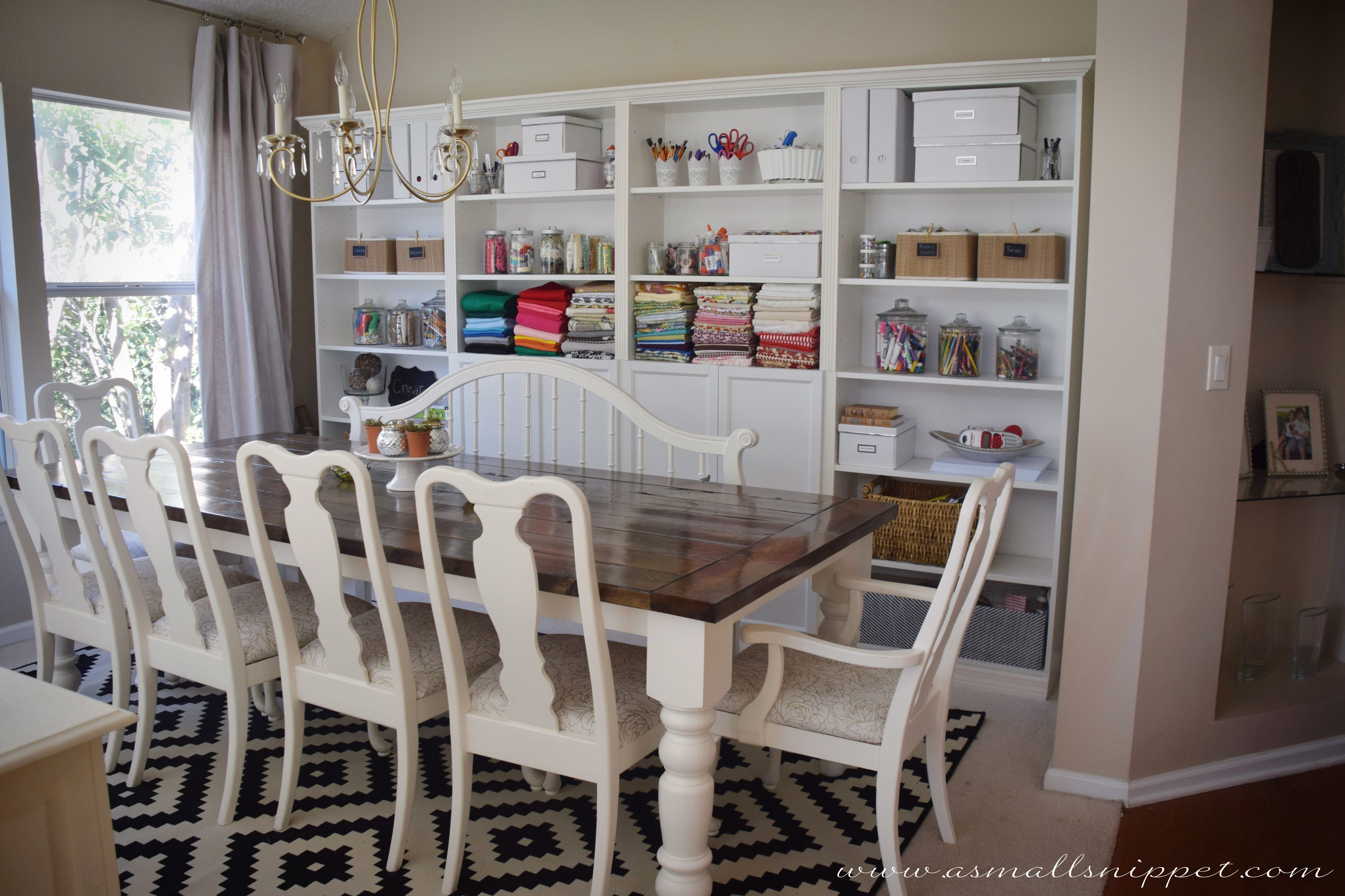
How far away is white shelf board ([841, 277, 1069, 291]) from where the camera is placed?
3.21 meters

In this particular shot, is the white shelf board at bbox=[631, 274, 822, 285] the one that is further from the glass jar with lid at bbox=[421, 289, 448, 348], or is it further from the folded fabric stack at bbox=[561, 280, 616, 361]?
the glass jar with lid at bbox=[421, 289, 448, 348]

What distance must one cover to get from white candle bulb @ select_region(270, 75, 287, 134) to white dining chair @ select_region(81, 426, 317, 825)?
0.77 meters

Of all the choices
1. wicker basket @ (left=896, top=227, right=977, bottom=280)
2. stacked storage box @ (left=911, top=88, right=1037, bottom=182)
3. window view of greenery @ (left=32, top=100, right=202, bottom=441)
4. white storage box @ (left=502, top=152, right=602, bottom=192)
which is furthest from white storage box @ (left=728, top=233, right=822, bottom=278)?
window view of greenery @ (left=32, top=100, right=202, bottom=441)

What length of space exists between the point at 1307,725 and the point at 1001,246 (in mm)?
1658

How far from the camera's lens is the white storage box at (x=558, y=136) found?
12.7 feet

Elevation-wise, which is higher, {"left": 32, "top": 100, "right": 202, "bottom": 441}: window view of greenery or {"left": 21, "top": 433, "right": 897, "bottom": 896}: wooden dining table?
{"left": 32, "top": 100, "right": 202, "bottom": 441}: window view of greenery

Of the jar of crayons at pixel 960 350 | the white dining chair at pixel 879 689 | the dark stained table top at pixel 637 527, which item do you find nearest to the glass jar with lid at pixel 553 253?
the dark stained table top at pixel 637 527

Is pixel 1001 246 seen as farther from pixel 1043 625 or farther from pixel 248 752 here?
pixel 248 752

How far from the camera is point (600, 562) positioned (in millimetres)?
2076

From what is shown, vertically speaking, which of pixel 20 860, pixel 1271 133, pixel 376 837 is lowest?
pixel 376 837

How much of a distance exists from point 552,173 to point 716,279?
82 cm

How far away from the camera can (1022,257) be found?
129 inches

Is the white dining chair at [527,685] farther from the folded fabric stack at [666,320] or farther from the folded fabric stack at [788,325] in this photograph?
the folded fabric stack at [666,320]

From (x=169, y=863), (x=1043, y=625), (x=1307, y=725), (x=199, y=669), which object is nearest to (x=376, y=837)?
(x=169, y=863)
